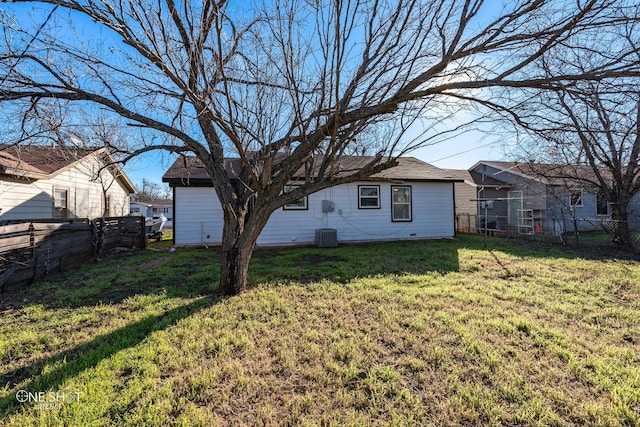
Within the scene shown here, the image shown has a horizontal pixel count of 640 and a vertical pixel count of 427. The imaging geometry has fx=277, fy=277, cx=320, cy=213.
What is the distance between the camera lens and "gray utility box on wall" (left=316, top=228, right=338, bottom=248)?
9.44 meters

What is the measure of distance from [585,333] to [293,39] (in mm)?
4939

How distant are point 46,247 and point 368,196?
8980 millimetres

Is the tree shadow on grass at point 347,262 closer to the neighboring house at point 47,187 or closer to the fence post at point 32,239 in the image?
the fence post at point 32,239

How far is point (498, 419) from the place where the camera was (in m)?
1.92

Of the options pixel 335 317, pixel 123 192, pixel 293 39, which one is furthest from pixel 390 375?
pixel 123 192

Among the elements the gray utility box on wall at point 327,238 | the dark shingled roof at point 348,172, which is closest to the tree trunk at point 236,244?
the dark shingled roof at point 348,172

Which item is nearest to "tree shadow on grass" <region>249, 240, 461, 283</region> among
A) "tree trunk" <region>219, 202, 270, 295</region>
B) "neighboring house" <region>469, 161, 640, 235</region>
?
"tree trunk" <region>219, 202, 270, 295</region>

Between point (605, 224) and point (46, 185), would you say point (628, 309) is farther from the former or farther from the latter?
point (46, 185)

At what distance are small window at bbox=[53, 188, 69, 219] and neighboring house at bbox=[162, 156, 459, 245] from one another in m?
4.76

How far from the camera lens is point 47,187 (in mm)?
9969

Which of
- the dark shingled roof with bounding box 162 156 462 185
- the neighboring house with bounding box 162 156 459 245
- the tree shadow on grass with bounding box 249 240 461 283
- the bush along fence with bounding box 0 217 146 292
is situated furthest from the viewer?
the neighboring house with bounding box 162 156 459 245

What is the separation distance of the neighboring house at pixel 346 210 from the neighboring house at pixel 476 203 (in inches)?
164

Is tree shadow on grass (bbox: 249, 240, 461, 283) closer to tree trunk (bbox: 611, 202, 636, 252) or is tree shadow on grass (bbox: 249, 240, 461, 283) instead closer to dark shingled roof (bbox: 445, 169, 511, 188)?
tree trunk (bbox: 611, 202, 636, 252)

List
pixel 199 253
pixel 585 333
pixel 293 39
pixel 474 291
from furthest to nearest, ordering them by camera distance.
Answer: pixel 199 253
pixel 474 291
pixel 293 39
pixel 585 333
